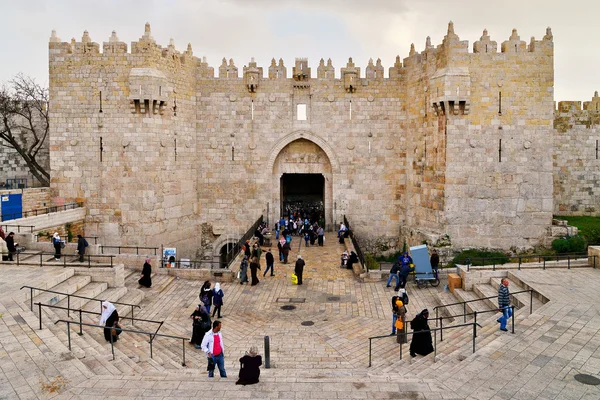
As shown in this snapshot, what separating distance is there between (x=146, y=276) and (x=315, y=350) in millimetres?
7868

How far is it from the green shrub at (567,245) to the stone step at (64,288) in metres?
19.5

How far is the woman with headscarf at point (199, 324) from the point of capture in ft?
39.2

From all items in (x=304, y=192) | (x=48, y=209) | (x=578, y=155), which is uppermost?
(x=578, y=155)

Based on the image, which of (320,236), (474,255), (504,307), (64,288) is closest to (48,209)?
(64,288)

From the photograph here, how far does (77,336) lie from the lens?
11430 millimetres

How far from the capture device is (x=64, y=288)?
47.8 feet

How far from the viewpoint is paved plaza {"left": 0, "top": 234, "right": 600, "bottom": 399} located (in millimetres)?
8688

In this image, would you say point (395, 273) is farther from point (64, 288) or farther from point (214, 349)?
point (64, 288)

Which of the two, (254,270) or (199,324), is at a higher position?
(254,270)

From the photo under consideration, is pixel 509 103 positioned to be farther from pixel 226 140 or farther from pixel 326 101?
pixel 226 140

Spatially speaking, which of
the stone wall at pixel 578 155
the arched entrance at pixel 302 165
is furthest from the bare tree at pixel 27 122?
the stone wall at pixel 578 155

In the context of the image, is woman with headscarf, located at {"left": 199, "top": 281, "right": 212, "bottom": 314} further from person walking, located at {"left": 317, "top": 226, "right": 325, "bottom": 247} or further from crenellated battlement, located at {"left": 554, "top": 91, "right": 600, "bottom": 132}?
crenellated battlement, located at {"left": 554, "top": 91, "right": 600, "bottom": 132}

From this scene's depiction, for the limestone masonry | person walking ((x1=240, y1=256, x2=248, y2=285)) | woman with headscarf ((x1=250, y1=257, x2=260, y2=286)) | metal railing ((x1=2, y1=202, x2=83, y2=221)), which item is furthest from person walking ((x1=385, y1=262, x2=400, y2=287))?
metal railing ((x1=2, y1=202, x2=83, y2=221))

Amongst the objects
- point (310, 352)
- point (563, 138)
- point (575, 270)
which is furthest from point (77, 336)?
point (563, 138)
